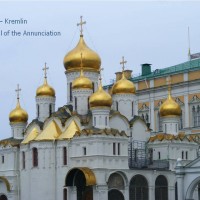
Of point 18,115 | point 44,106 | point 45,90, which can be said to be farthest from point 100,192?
point 18,115

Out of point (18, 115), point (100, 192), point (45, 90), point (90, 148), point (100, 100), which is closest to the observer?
point (100, 192)

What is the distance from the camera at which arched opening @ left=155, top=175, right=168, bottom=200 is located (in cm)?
4228

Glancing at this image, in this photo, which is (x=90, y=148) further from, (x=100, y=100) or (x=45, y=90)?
(x=45, y=90)

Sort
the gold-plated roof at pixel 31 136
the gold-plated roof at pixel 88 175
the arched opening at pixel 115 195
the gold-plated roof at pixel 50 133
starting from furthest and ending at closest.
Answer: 1. the gold-plated roof at pixel 31 136
2. the gold-plated roof at pixel 50 133
3. the arched opening at pixel 115 195
4. the gold-plated roof at pixel 88 175

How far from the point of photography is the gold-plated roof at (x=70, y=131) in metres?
41.6

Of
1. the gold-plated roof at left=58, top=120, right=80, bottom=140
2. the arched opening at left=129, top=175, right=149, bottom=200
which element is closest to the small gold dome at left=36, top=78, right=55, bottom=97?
the gold-plated roof at left=58, top=120, right=80, bottom=140

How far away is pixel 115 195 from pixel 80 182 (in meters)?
2.28

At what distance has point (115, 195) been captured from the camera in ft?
132

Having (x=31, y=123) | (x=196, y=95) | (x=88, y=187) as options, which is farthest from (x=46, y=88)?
(x=196, y=95)

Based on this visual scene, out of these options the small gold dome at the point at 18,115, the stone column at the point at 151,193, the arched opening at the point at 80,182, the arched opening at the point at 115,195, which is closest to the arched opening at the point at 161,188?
the stone column at the point at 151,193

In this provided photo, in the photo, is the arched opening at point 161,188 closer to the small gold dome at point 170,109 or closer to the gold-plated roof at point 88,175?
the small gold dome at point 170,109

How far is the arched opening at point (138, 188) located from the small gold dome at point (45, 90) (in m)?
9.20

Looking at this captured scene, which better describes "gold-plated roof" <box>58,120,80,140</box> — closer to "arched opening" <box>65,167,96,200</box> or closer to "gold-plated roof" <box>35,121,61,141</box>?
"gold-plated roof" <box>35,121,61,141</box>

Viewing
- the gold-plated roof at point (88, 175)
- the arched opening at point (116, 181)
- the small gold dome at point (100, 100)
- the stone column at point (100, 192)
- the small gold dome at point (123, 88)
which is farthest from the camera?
the small gold dome at point (123, 88)
